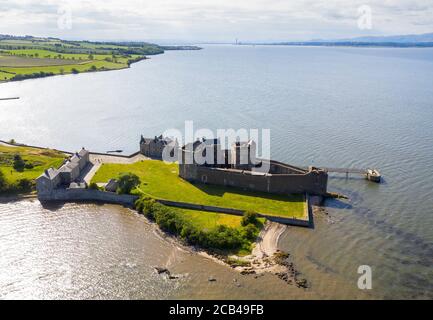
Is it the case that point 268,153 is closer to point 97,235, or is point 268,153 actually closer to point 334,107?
point 97,235

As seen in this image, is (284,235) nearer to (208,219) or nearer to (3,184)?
(208,219)

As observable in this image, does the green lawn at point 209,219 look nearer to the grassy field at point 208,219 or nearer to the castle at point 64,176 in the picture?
the grassy field at point 208,219

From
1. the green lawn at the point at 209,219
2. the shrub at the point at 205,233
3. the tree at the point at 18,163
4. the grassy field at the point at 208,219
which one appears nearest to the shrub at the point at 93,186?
the shrub at the point at 205,233

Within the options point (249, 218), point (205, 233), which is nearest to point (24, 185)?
point (205, 233)

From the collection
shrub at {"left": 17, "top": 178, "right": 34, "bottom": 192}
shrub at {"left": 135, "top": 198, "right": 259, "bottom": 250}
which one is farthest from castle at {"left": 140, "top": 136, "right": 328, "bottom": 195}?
shrub at {"left": 17, "top": 178, "right": 34, "bottom": 192}
